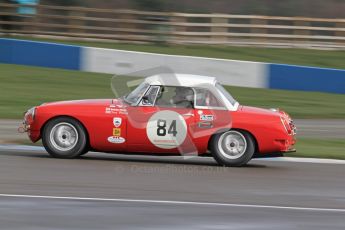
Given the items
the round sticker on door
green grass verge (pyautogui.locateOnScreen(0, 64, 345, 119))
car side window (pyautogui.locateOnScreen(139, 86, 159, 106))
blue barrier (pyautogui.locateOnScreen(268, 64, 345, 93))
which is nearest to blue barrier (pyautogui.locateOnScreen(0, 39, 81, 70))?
green grass verge (pyautogui.locateOnScreen(0, 64, 345, 119))

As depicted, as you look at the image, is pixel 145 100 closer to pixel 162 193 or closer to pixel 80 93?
pixel 162 193

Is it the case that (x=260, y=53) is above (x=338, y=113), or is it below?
above

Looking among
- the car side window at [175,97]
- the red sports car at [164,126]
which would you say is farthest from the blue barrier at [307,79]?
the car side window at [175,97]

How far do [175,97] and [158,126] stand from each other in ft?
1.64

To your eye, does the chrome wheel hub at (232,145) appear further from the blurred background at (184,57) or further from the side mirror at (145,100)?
the blurred background at (184,57)

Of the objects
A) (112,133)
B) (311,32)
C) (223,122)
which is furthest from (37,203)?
(311,32)

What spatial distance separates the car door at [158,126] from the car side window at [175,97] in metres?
0.01

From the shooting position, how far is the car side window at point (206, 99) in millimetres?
10617

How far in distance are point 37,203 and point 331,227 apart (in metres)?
2.92

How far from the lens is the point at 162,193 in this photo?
857 centimetres

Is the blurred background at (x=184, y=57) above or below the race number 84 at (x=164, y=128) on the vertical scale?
above

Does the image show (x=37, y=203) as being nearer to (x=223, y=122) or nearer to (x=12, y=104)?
(x=223, y=122)

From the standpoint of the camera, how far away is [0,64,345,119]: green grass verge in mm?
18328

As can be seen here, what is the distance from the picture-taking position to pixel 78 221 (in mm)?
7070
